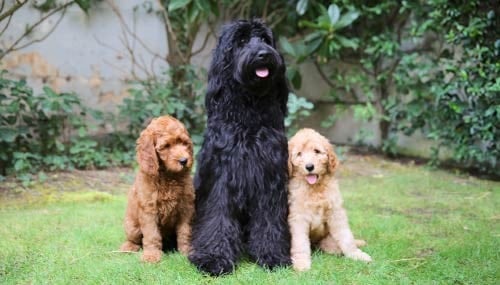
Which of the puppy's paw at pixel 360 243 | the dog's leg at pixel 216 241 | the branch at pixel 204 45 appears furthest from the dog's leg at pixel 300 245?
the branch at pixel 204 45

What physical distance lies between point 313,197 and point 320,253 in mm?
408

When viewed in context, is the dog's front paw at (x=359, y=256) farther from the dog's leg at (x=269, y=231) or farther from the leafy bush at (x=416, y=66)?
the leafy bush at (x=416, y=66)

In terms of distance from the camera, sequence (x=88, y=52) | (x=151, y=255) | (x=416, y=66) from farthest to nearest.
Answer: (x=88, y=52), (x=416, y=66), (x=151, y=255)

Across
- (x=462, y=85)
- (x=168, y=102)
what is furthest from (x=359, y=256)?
(x=168, y=102)

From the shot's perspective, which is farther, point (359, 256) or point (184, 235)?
point (184, 235)

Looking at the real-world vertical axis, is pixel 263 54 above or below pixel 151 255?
above

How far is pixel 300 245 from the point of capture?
11.1 ft

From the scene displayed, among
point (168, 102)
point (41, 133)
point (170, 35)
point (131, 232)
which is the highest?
point (170, 35)

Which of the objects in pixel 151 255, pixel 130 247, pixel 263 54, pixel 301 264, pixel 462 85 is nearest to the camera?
pixel 263 54

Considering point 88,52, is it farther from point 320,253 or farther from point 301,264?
point 301,264

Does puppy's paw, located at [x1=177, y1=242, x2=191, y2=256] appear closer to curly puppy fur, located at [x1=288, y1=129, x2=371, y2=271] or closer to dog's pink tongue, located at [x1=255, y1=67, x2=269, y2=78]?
curly puppy fur, located at [x1=288, y1=129, x2=371, y2=271]

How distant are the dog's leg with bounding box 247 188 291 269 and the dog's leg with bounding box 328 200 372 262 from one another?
291mm

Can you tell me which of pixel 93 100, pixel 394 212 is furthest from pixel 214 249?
pixel 93 100

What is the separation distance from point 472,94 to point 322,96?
2.93 m
